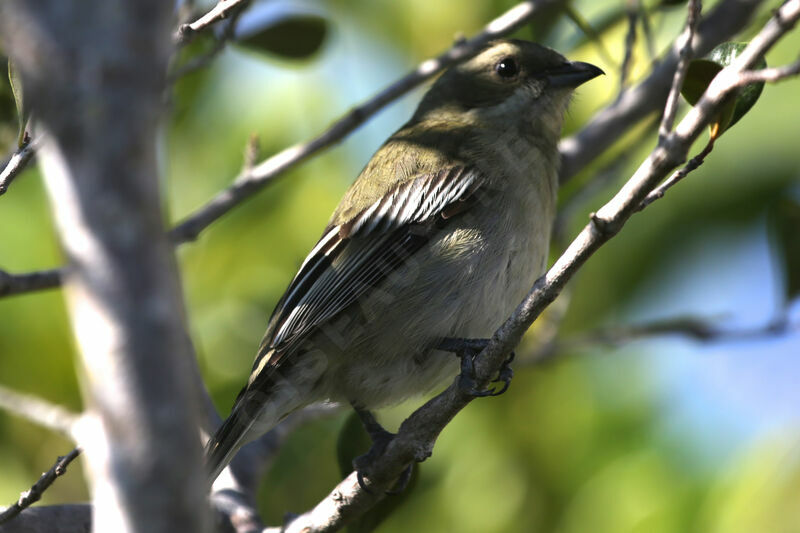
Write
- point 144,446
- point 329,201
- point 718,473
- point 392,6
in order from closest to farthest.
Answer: point 144,446
point 718,473
point 329,201
point 392,6

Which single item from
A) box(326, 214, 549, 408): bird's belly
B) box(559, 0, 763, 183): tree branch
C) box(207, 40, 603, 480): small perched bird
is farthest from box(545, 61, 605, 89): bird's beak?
box(326, 214, 549, 408): bird's belly

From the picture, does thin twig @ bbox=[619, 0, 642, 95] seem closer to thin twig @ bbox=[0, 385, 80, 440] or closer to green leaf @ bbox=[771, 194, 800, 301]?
green leaf @ bbox=[771, 194, 800, 301]

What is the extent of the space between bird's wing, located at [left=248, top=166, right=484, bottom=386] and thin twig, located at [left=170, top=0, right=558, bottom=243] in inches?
15.7

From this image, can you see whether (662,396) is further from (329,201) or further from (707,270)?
(329,201)

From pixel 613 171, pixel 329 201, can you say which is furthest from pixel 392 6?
pixel 613 171

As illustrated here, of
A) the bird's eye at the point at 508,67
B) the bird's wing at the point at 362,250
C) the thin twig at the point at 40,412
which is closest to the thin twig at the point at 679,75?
the bird's wing at the point at 362,250

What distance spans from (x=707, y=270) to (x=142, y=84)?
4276 mm

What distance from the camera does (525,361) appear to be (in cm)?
455

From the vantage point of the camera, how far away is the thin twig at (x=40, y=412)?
12.6 feet

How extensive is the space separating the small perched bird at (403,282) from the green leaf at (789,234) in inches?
42.7

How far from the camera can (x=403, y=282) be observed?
4.12 m

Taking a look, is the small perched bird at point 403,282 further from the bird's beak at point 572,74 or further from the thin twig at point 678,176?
the thin twig at point 678,176

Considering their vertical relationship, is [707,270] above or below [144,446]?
above

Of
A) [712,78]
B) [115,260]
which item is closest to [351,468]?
[712,78]
